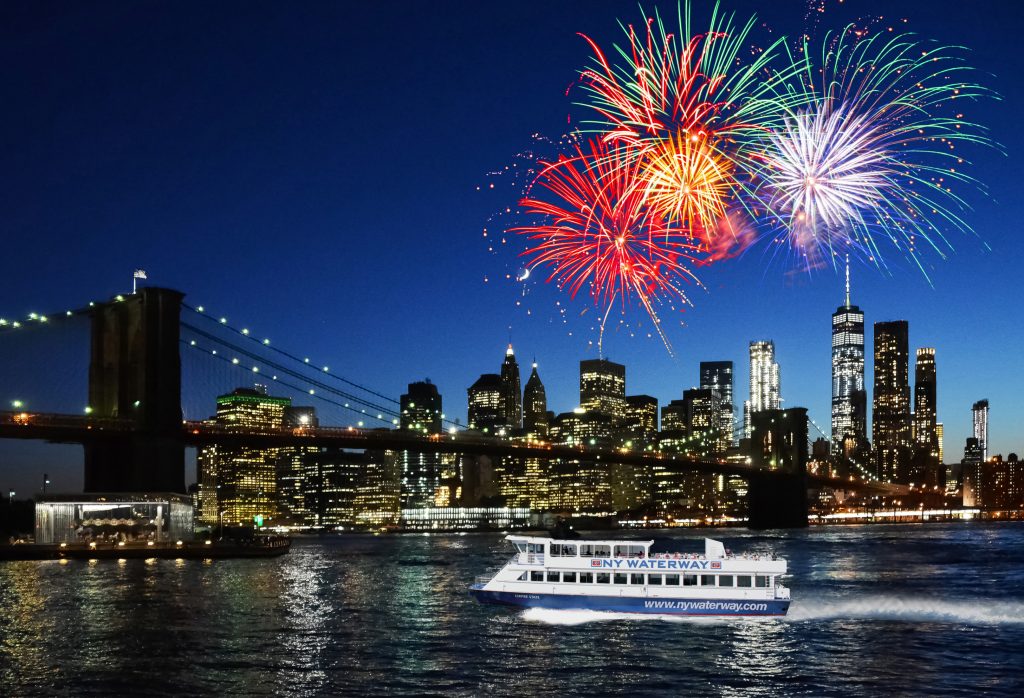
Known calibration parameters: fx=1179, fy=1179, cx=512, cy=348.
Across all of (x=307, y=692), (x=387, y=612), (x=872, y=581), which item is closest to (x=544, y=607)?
(x=387, y=612)

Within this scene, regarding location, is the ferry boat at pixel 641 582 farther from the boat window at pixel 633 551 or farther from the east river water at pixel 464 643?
the east river water at pixel 464 643

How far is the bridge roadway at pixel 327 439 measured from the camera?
3446 inches

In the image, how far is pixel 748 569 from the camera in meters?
45.3

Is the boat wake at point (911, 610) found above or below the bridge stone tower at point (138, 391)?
below

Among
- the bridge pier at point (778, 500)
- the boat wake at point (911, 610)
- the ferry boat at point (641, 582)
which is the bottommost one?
the bridge pier at point (778, 500)

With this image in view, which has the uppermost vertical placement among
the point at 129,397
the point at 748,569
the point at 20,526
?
the point at 129,397

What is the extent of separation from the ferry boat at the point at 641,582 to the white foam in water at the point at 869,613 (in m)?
0.31

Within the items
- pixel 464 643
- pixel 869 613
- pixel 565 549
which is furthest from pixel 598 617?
pixel 869 613

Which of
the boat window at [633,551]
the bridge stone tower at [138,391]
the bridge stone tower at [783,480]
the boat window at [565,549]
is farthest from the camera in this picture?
the bridge stone tower at [783,480]

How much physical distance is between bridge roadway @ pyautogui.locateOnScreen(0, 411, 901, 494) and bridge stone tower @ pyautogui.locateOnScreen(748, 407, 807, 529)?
22667mm

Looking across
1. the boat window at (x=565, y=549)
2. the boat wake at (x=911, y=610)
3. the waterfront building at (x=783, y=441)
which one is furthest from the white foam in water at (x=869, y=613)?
the waterfront building at (x=783, y=441)

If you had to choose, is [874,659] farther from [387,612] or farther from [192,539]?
[192,539]

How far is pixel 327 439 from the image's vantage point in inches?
4050

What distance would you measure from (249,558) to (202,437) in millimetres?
10714
